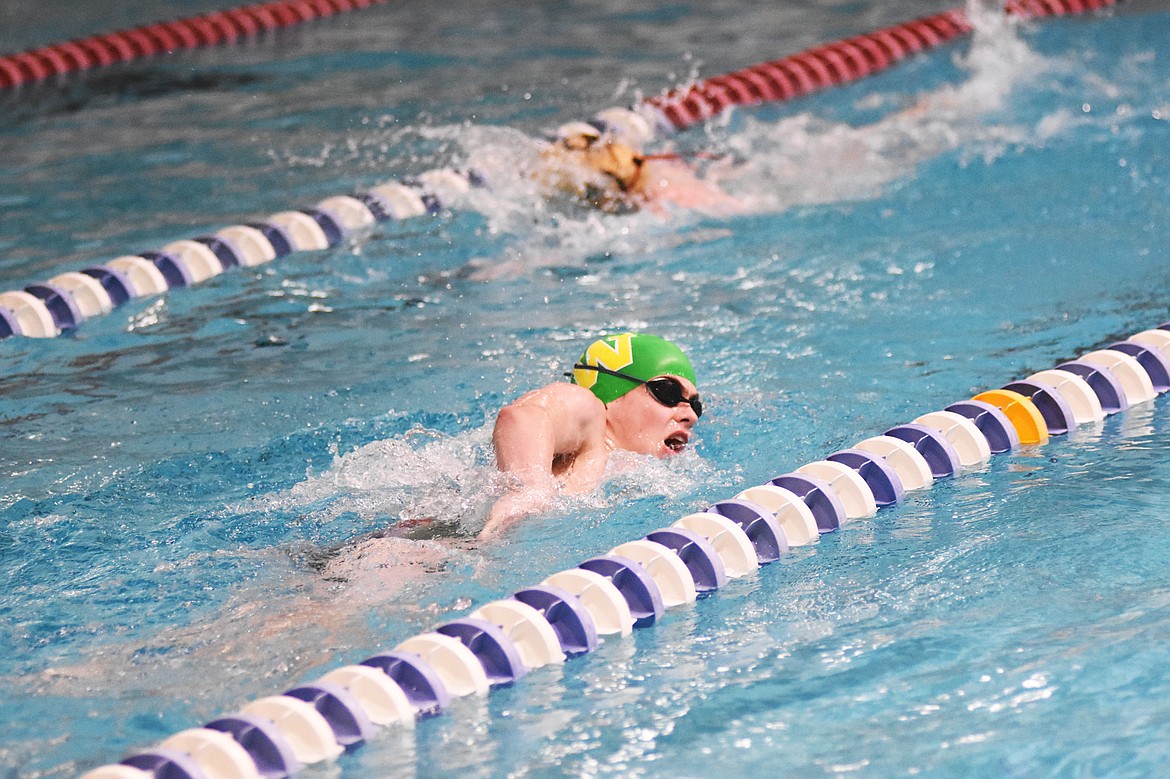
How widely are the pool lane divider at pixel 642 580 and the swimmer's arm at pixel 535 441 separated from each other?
0.24 metres

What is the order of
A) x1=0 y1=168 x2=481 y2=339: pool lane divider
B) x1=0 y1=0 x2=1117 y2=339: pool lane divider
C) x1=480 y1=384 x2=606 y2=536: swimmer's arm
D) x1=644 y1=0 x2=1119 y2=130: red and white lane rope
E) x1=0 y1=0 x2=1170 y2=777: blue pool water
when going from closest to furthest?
x1=0 y1=0 x2=1170 y2=777: blue pool water, x1=480 y1=384 x2=606 y2=536: swimmer's arm, x1=0 y1=168 x2=481 y2=339: pool lane divider, x1=0 y1=0 x2=1117 y2=339: pool lane divider, x1=644 y1=0 x2=1119 y2=130: red and white lane rope

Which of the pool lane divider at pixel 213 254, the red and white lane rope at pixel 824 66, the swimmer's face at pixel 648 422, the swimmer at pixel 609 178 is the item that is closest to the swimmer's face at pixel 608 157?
the swimmer at pixel 609 178

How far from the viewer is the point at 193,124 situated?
7934 millimetres

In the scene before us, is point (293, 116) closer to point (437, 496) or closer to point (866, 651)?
point (437, 496)

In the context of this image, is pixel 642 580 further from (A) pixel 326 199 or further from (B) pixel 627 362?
(A) pixel 326 199

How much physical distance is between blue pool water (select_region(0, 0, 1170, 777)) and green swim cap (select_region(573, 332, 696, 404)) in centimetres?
26

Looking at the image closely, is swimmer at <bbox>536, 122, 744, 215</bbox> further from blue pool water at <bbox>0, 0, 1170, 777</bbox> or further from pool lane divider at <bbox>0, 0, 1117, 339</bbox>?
pool lane divider at <bbox>0, 0, 1117, 339</bbox>

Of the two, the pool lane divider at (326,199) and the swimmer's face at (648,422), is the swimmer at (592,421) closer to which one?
the swimmer's face at (648,422)

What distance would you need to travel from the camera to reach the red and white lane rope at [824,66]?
8086 millimetres

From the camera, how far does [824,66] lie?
865 centimetres

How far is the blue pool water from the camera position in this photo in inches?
110

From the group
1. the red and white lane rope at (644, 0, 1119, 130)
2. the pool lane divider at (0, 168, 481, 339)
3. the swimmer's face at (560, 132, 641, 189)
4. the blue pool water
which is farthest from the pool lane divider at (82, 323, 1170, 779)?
the red and white lane rope at (644, 0, 1119, 130)

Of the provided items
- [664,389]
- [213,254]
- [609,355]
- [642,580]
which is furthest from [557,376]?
[213,254]

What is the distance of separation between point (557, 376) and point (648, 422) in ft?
3.18
